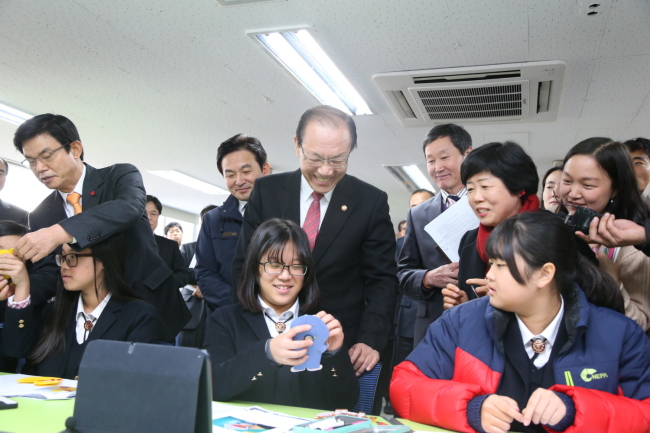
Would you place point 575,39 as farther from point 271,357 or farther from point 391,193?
point 391,193

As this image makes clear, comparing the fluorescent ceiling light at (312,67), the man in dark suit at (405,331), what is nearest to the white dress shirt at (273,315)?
the man in dark suit at (405,331)

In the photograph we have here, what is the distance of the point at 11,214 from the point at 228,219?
1.20m

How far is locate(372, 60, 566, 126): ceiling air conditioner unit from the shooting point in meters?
3.73

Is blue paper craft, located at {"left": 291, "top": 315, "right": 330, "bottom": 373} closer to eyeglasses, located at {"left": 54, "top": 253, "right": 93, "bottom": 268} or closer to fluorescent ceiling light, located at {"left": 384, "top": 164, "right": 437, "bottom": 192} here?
eyeglasses, located at {"left": 54, "top": 253, "right": 93, "bottom": 268}

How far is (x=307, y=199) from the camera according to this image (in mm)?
2053

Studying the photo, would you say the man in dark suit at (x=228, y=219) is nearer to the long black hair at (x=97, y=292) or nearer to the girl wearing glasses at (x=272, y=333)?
the long black hair at (x=97, y=292)

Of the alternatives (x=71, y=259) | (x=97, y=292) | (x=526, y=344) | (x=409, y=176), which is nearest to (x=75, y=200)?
(x=71, y=259)

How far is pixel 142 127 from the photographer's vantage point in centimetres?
536

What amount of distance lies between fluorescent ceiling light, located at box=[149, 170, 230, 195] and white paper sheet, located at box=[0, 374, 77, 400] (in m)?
5.78

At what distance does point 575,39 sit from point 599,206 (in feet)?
6.31

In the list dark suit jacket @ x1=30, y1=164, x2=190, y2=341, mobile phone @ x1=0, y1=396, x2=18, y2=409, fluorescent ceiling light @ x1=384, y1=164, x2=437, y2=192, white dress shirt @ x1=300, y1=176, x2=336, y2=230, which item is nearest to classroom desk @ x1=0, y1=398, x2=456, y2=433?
Result: mobile phone @ x1=0, y1=396, x2=18, y2=409

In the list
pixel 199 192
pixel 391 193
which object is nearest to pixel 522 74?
pixel 391 193

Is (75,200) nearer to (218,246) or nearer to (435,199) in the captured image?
(218,246)

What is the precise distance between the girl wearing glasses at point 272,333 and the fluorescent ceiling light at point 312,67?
201cm
